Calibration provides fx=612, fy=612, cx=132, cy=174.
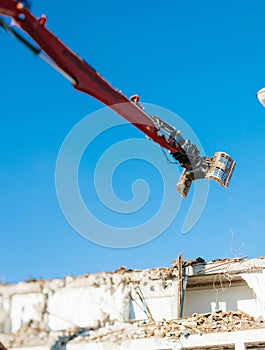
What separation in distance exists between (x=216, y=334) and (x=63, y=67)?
27.1ft

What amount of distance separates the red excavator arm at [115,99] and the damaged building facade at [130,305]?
131 inches

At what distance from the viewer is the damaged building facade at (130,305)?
55.9 ft

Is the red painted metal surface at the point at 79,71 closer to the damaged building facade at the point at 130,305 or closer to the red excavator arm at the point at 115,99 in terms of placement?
the red excavator arm at the point at 115,99

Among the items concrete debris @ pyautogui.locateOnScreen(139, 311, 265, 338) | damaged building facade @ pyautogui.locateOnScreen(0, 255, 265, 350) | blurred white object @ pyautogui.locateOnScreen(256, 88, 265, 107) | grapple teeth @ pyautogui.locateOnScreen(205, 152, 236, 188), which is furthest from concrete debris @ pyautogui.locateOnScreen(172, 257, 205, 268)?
blurred white object @ pyautogui.locateOnScreen(256, 88, 265, 107)

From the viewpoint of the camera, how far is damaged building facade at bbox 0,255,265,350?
1703 cm

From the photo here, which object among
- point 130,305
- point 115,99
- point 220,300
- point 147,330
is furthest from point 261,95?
point 130,305

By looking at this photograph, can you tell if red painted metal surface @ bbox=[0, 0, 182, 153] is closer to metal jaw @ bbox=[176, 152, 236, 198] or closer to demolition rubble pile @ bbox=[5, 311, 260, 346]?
metal jaw @ bbox=[176, 152, 236, 198]

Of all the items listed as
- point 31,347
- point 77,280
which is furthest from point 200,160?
point 31,347

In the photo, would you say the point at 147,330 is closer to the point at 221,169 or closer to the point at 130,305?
the point at 130,305

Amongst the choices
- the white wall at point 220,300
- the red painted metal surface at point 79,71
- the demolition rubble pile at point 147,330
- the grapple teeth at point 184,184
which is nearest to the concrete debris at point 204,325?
the demolition rubble pile at point 147,330

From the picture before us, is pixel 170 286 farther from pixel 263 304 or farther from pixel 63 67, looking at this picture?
pixel 63 67

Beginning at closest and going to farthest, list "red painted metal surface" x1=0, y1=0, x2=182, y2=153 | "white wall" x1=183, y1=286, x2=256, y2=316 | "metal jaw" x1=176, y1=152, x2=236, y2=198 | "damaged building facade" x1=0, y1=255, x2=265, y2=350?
"red painted metal surface" x1=0, y1=0, x2=182, y2=153, "metal jaw" x1=176, y1=152, x2=236, y2=198, "damaged building facade" x1=0, y1=255, x2=265, y2=350, "white wall" x1=183, y1=286, x2=256, y2=316

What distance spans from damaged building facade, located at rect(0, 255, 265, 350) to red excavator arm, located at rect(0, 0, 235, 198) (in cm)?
332

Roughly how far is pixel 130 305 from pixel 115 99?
676 cm
